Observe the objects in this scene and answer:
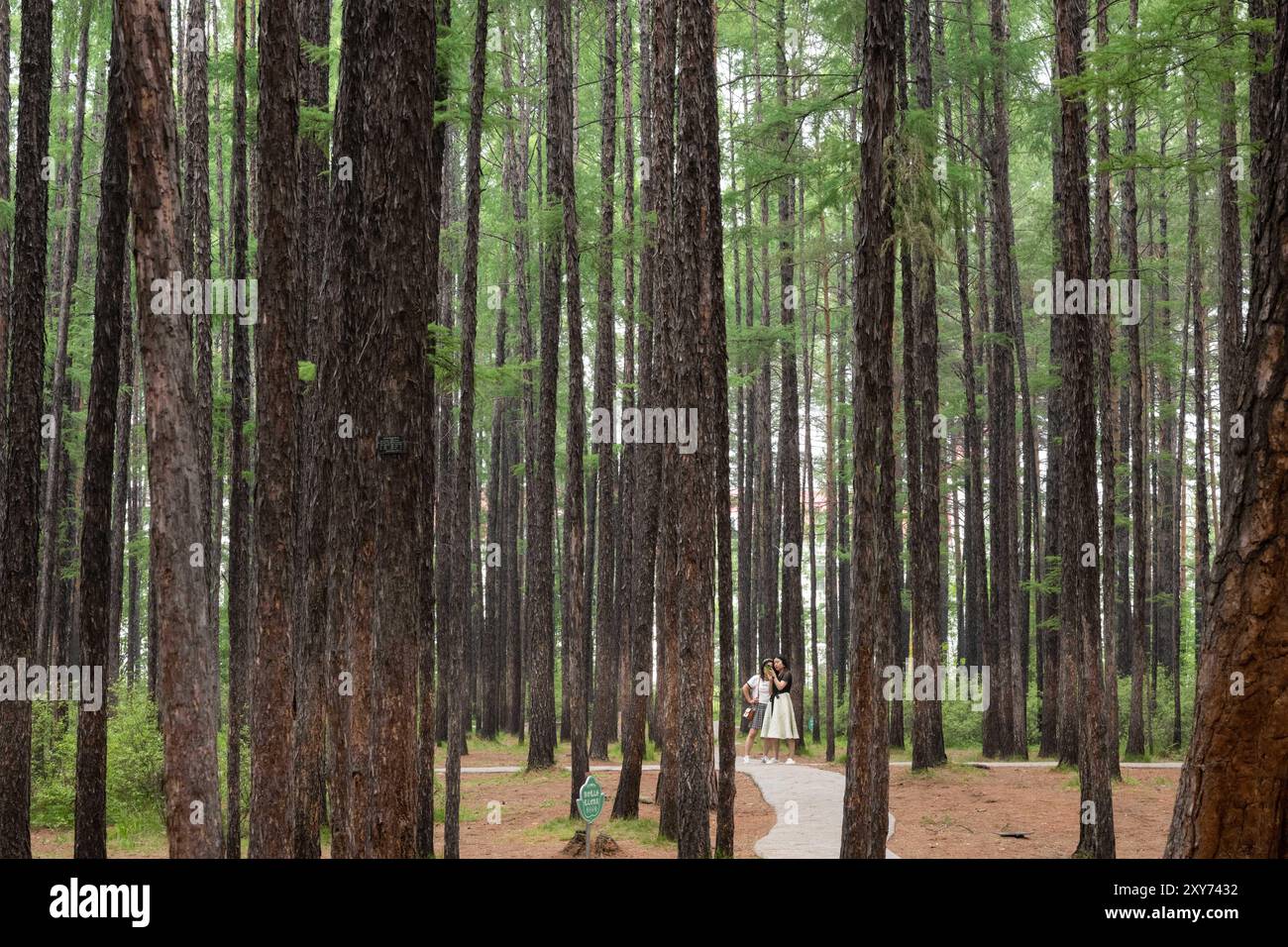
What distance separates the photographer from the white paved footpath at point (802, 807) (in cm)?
1156

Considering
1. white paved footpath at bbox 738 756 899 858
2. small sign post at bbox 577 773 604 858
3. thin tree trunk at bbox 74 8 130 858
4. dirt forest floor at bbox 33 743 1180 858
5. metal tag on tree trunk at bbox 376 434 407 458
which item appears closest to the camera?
metal tag on tree trunk at bbox 376 434 407 458

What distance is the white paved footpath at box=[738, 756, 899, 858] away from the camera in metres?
11.6

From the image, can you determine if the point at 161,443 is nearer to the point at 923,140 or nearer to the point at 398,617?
the point at 398,617

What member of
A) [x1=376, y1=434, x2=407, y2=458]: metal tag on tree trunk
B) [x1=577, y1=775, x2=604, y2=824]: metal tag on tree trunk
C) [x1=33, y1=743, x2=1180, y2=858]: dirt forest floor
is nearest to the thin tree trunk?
[x1=33, y1=743, x2=1180, y2=858]: dirt forest floor

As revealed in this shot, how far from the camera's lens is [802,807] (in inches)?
587

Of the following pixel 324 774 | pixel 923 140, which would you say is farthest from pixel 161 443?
pixel 923 140

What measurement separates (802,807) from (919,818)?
1538 mm

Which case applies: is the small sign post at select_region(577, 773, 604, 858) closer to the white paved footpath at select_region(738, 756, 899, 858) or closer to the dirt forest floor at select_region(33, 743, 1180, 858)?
the white paved footpath at select_region(738, 756, 899, 858)

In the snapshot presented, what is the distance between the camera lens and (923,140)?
12773 millimetres

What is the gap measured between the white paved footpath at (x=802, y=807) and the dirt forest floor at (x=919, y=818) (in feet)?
0.78

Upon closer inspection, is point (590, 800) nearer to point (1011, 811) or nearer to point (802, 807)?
point (802, 807)

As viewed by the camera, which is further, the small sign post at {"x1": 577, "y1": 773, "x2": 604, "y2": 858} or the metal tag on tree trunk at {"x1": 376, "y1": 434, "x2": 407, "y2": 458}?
the small sign post at {"x1": 577, "y1": 773, "x2": 604, "y2": 858}

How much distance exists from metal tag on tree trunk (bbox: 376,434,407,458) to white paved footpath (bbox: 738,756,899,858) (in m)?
6.21

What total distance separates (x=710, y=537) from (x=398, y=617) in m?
4.17
